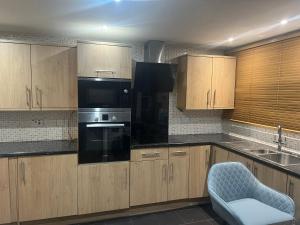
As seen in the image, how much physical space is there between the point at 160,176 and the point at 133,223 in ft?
2.10

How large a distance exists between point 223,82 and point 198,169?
1.31 meters

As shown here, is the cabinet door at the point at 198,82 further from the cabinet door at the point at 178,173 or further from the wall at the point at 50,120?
the cabinet door at the point at 178,173

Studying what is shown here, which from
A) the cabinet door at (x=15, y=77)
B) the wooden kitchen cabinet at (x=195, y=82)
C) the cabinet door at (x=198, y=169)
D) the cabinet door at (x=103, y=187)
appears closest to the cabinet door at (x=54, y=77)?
the cabinet door at (x=15, y=77)

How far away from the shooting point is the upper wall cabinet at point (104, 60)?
111 inches

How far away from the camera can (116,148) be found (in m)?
3.02

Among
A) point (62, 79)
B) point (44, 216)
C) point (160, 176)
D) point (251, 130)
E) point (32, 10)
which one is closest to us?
point (32, 10)

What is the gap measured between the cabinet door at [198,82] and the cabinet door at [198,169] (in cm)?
62

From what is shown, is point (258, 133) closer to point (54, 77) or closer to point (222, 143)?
point (222, 143)

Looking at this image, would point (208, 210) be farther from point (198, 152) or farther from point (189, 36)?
point (189, 36)

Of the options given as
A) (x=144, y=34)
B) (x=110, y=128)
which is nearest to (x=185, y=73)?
(x=144, y=34)

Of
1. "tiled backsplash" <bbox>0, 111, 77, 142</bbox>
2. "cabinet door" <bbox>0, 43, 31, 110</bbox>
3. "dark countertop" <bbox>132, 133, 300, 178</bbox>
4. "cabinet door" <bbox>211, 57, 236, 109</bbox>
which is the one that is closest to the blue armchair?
"dark countertop" <bbox>132, 133, 300, 178</bbox>

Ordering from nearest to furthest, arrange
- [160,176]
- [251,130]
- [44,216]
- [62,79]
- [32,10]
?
[32,10] < [44,216] < [62,79] < [160,176] < [251,130]

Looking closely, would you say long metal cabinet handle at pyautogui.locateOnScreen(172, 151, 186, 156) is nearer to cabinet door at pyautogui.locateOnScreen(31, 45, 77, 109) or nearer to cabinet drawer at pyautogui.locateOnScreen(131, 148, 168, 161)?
cabinet drawer at pyautogui.locateOnScreen(131, 148, 168, 161)

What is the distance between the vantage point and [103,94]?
293 centimetres
